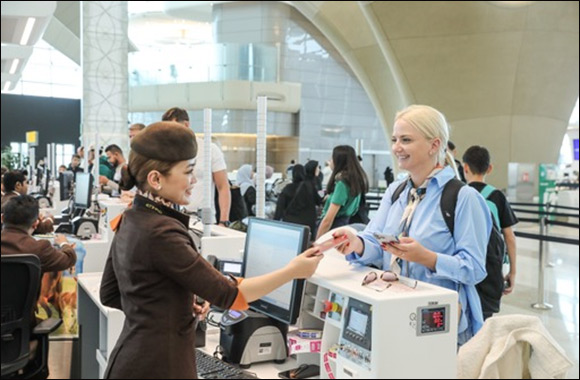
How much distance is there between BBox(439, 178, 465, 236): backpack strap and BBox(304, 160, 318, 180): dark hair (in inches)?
164

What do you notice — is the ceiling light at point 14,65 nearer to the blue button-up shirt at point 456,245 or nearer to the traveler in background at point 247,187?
the traveler in background at point 247,187

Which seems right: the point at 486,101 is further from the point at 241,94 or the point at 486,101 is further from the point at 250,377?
the point at 250,377

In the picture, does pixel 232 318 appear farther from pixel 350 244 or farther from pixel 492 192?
pixel 492 192

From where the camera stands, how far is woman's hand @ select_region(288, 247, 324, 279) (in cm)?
172

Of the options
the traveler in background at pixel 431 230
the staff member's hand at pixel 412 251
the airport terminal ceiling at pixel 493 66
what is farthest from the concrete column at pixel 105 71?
the staff member's hand at pixel 412 251

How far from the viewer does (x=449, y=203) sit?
6.45ft

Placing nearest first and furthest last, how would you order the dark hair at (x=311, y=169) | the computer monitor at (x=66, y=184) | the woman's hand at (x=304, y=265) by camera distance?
the woman's hand at (x=304, y=265) < the dark hair at (x=311, y=169) < the computer monitor at (x=66, y=184)

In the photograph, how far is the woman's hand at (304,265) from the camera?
1.72 m

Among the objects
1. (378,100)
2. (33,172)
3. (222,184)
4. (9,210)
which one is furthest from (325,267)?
(378,100)

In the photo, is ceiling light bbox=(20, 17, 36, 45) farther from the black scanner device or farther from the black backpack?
the black backpack

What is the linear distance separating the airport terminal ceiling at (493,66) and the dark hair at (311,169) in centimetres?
878

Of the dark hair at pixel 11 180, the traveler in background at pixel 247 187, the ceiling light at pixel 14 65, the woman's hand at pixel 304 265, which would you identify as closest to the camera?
the woman's hand at pixel 304 265

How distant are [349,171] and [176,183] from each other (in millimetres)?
3226

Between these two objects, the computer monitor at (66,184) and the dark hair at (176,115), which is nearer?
the dark hair at (176,115)
